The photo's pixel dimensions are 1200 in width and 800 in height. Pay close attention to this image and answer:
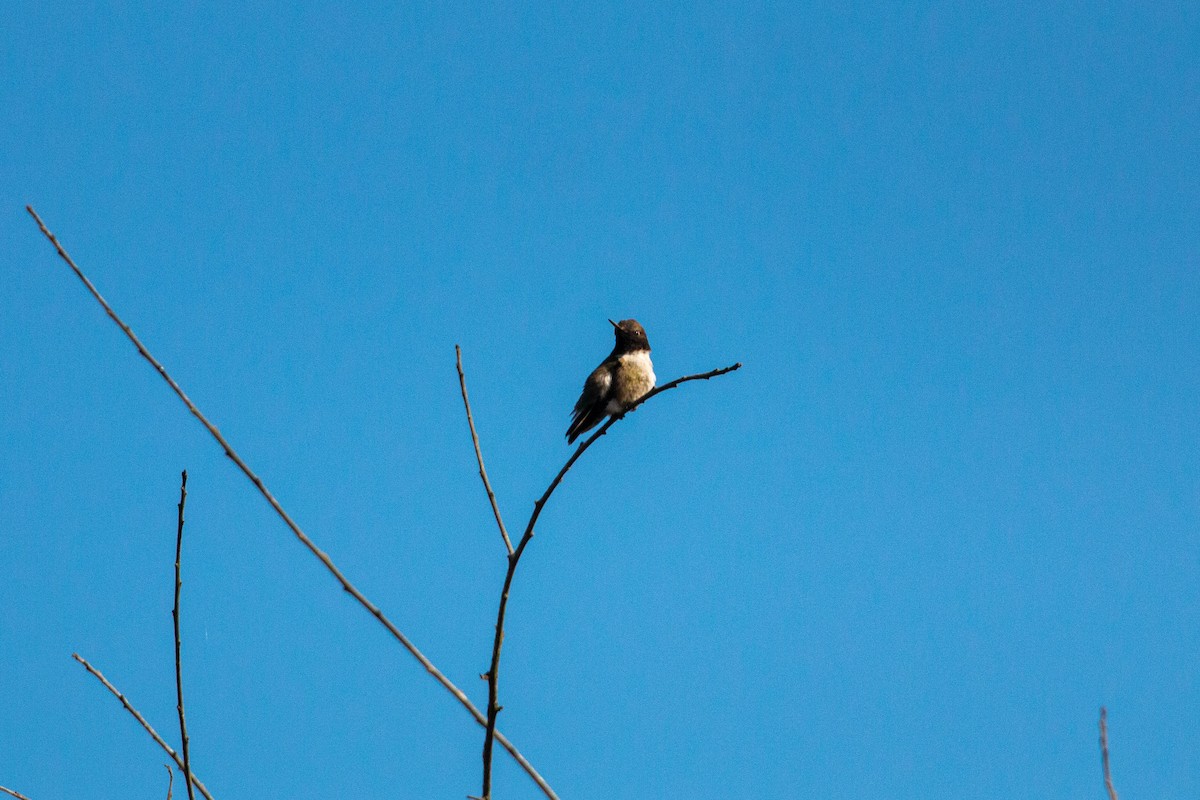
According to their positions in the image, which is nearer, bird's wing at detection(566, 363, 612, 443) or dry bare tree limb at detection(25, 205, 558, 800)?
dry bare tree limb at detection(25, 205, 558, 800)

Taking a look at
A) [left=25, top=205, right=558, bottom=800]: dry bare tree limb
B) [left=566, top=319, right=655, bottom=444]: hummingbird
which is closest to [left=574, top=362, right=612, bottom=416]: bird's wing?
[left=566, top=319, right=655, bottom=444]: hummingbird

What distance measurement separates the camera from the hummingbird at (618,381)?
9531 mm

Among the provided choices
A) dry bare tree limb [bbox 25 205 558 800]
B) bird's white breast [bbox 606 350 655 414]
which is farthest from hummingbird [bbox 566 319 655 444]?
dry bare tree limb [bbox 25 205 558 800]

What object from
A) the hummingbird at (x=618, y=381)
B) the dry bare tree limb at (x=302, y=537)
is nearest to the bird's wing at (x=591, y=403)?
the hummingbird at (x=618, y=381)

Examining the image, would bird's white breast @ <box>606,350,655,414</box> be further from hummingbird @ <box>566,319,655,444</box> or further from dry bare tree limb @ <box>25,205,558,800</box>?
dry bare tree limb @ <box>25,205,558,800</box>

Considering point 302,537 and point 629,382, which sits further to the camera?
point 629,382

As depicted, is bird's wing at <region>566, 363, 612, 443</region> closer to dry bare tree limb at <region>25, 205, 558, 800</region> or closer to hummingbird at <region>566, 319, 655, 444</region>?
hummingbird at <region>566, 319, 655, 444</region>

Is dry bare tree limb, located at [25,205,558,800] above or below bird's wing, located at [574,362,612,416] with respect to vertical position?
below

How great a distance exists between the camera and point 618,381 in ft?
31.4

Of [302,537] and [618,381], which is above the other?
[618,381]

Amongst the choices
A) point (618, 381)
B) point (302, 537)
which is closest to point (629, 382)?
point (618, 381)

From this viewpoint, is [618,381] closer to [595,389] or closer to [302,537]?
[595,389]

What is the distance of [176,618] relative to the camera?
2664 mm

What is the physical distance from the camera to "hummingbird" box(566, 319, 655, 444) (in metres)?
9.53
